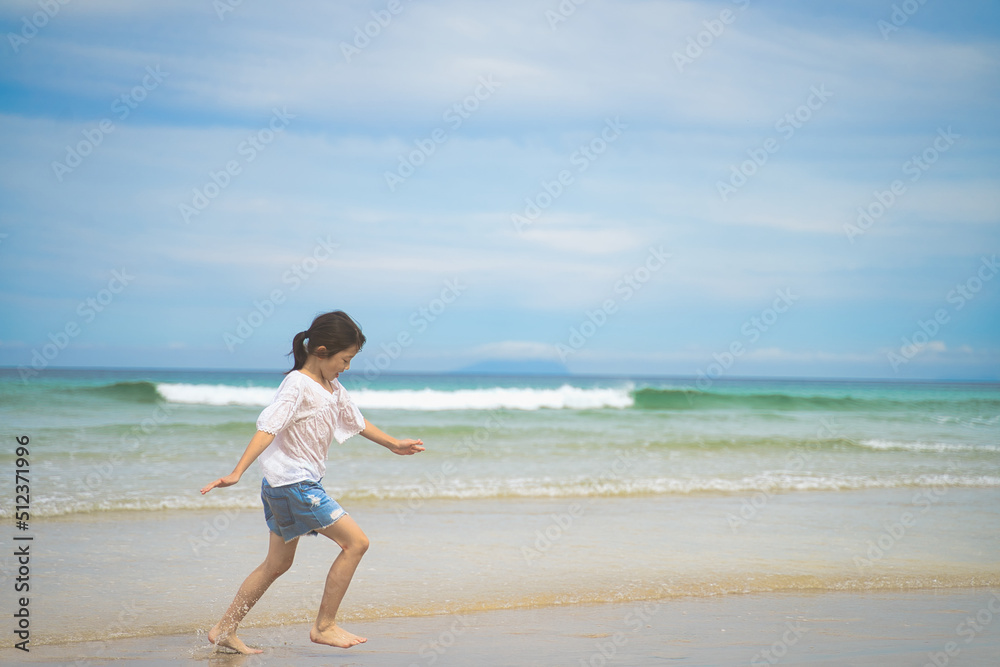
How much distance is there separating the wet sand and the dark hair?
1595mm

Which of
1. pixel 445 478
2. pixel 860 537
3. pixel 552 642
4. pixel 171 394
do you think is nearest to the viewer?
pixel 552 642

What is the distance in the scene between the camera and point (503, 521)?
8211mm

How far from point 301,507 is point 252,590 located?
68 centimetres

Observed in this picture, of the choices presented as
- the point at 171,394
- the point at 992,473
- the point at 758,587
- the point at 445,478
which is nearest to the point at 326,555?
the point at 758,587

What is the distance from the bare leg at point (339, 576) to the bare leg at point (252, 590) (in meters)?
0.27

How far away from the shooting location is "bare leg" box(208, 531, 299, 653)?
13.5 ft

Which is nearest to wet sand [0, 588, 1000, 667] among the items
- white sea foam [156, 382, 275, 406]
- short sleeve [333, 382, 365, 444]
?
short sleeve [333, 382, 365, 444]

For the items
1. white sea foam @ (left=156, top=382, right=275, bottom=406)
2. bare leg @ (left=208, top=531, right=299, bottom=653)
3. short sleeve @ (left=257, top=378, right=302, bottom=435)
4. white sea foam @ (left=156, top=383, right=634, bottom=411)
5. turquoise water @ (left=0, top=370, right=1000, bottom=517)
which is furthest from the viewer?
white sea foam @ (left=156, top=383, right=634, bottom=411)

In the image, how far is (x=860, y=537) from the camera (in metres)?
7.69

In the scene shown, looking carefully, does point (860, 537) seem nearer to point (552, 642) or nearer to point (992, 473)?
point (552, 642)

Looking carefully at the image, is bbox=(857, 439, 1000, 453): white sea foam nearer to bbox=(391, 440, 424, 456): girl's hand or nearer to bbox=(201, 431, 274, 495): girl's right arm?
bbox=(391, 440, 424, 456): girl's hand

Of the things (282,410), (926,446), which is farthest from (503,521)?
(926,446)

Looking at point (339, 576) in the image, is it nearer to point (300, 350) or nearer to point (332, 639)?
point (332, 639)

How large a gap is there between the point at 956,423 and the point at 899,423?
5.97 ft
